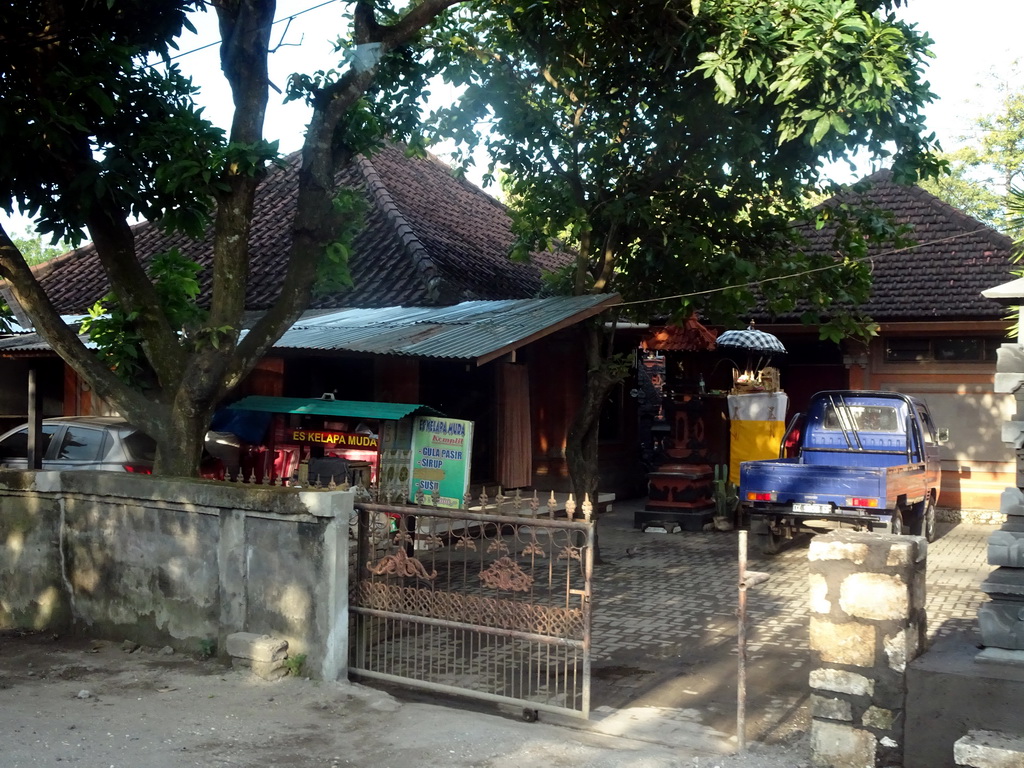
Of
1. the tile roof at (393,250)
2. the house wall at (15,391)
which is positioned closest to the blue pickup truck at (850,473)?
the tile roof at (393,250)

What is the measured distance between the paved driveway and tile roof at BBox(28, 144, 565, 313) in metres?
4.36

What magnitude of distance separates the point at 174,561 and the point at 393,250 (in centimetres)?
849

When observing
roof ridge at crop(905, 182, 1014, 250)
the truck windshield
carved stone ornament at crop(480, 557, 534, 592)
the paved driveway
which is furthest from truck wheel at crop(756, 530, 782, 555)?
carved stone ornament at crop(480, 557, 534, 592)

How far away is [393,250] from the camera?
15133 millimetres

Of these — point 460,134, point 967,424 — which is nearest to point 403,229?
point 460,134

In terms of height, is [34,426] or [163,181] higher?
[163,181]

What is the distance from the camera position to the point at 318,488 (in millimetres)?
7059

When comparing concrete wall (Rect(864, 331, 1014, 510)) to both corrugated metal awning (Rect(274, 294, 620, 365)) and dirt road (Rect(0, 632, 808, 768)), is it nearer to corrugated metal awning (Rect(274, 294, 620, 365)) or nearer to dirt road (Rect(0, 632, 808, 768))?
corrugated metal awning (Rect(274, 294, 620, 365))

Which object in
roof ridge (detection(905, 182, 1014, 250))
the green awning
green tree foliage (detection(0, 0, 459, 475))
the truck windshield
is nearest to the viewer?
green tree foliage (detection(0, 0, 459, 475))

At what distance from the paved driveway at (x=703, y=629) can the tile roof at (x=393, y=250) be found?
4361mm

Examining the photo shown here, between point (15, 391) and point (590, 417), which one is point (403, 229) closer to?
point (590, 417)

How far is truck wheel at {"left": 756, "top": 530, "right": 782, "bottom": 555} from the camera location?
42.0 feet

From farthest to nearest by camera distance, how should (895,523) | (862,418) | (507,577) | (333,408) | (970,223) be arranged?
(970,223)
(862,418)
(895,523)
(333,408)
(507,577)

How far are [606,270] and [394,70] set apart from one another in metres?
4.08
